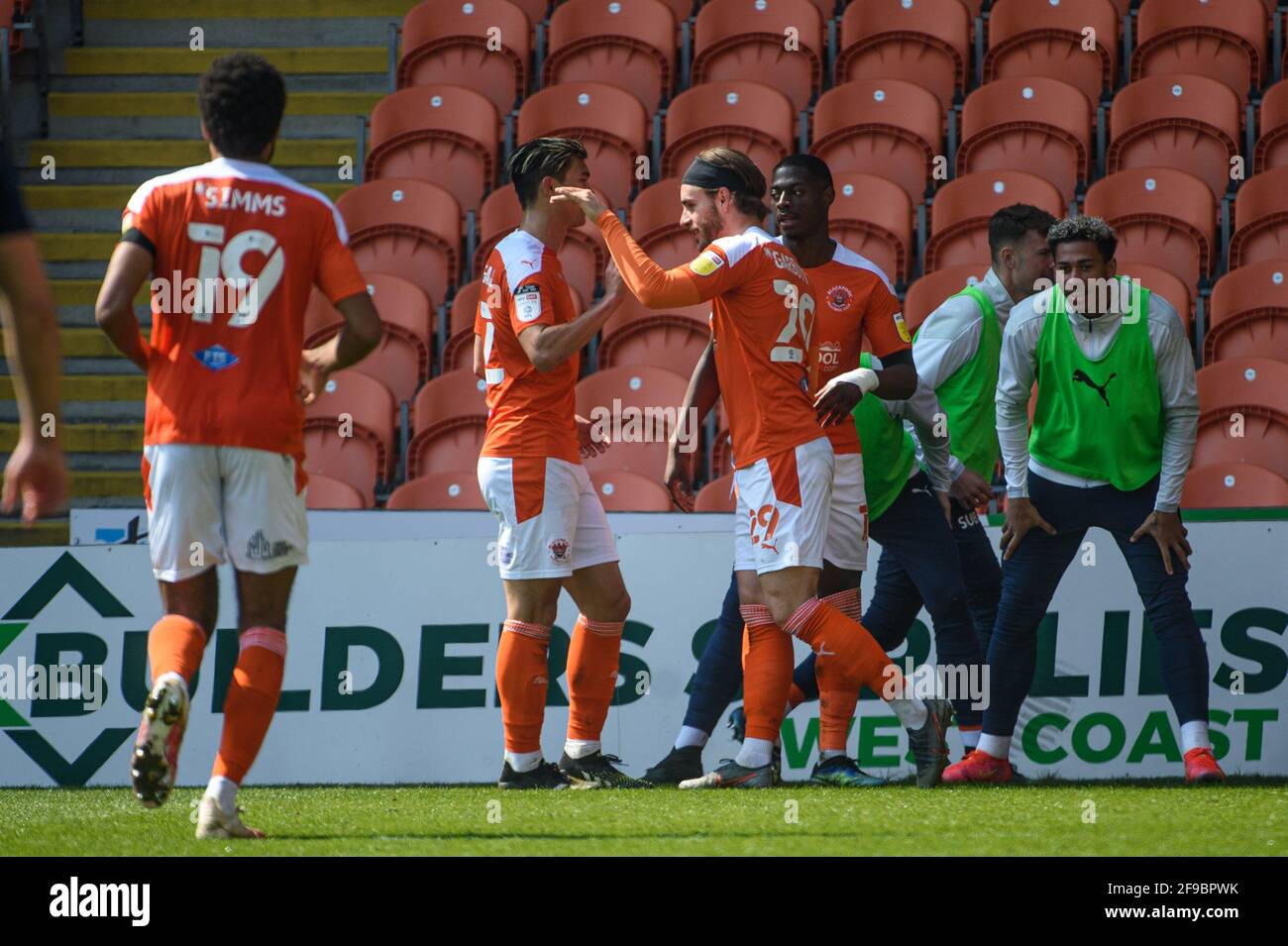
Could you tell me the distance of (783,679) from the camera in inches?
208

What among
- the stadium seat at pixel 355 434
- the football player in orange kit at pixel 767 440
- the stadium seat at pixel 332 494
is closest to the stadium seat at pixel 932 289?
the stadium seat at pixel 355 434

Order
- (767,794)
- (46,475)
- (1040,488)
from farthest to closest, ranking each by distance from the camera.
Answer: (1040,488) → (767,794) → (46,475)

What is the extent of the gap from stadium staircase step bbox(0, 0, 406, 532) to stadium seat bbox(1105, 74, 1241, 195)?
5.04m

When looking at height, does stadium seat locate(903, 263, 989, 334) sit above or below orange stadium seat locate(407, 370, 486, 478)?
above

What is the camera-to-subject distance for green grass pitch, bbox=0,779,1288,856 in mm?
3836

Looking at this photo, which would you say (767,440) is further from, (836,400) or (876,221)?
(876,221)

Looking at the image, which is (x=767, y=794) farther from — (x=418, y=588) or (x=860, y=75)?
(x=860, y=75)

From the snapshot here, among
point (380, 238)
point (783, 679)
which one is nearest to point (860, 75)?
point (380, 238)

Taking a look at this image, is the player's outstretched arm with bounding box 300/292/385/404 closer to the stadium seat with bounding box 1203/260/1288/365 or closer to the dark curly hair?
the dark curly hair

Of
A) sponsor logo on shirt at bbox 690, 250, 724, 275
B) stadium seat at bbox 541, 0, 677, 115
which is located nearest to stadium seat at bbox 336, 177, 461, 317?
stadium seat at bbox 541, 0, 677, 115

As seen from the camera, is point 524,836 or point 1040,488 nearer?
point 524,836

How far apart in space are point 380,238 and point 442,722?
4437mm

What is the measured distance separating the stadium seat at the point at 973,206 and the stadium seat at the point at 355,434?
318cm

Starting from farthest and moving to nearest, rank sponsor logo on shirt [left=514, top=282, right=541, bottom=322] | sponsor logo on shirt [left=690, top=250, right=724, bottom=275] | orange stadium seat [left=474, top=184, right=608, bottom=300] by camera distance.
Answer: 1. orange stadium seat [left=474, top=184, right=608, bottom=300]
2. sponsor logo on shirt [left=514, top=282, right=541, bottom=322]
3. sponsor logo on shirt [left=690, top=250, right=724, bottom=275]
